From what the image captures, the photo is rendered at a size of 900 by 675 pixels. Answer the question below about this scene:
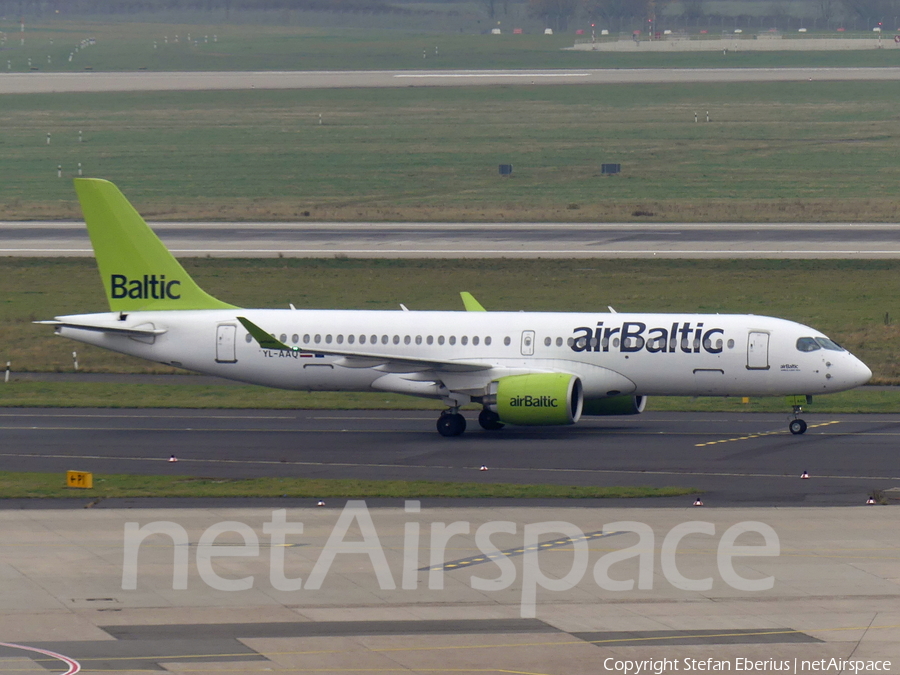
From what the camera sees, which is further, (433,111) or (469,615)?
(433,111)

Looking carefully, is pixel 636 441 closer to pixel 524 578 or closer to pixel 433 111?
pixel 524 578

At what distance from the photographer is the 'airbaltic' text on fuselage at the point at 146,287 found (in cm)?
4762

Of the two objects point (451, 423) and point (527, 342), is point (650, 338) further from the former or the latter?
point (451, 423)

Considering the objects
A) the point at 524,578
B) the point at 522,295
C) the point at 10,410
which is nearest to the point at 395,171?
the point at 522,295

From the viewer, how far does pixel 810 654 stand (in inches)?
856

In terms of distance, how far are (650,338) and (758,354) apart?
3462 mm

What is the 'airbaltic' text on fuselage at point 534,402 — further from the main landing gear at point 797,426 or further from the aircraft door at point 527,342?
the main landing gear at point 797,426

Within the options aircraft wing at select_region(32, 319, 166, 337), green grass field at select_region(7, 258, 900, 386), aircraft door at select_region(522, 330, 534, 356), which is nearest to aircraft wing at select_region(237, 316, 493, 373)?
aircraft door at select_region(522, 330, 534, 356)

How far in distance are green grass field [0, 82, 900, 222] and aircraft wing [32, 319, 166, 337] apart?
169ft

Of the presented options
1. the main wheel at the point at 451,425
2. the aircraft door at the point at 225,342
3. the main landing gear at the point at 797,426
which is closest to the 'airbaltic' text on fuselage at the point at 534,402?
the main wheel at the point at 451,425

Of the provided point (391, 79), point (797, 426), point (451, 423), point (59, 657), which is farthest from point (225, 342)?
point (391, 79)

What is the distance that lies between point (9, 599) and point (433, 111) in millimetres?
142295

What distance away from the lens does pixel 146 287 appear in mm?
47688

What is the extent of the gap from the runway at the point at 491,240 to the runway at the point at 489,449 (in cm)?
3131
